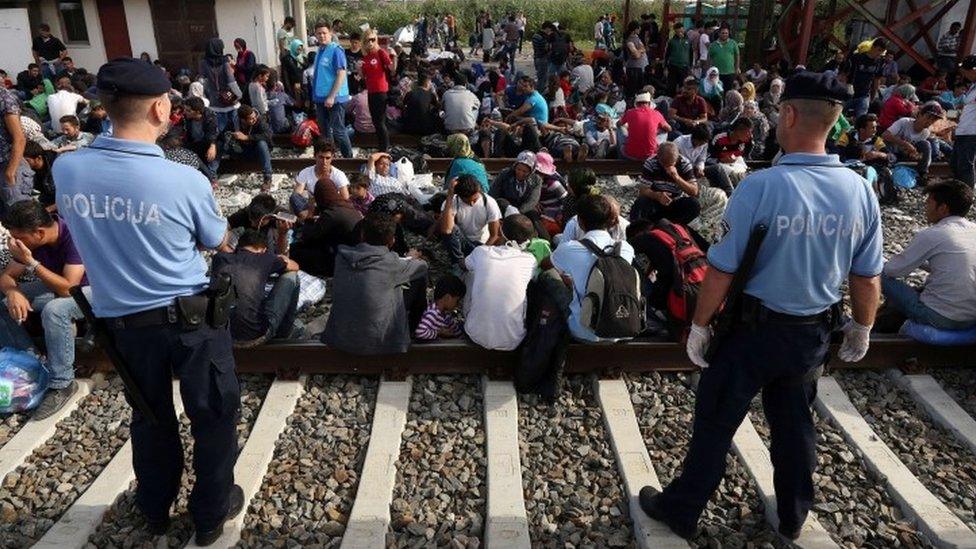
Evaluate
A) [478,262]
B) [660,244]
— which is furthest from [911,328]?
[478,262]

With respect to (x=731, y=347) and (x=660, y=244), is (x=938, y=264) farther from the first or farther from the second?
(x=731, y=347)

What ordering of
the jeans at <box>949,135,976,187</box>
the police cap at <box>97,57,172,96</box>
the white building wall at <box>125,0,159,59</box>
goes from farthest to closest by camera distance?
the white building wall at <box>125,0,159,59</box> < the jeans at <box>949,135,976,187</box> < the police cap at <box>97,57,172,96</box>

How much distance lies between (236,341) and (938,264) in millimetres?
4658

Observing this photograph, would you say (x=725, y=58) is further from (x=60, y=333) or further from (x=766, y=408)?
(x=60, y=333)

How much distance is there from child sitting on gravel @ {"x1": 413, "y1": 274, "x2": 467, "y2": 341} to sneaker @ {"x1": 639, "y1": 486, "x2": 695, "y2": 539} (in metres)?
1.83

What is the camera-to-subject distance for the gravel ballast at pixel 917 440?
3.57 m

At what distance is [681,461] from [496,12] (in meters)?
36.7

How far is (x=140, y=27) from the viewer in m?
16.5

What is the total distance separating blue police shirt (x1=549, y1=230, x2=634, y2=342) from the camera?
13.8 ft

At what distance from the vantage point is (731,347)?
2.78m

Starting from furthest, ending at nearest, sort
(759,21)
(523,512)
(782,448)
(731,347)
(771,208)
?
(759,21) → (523,512) → (782,448) → (731,347) → (771,208)

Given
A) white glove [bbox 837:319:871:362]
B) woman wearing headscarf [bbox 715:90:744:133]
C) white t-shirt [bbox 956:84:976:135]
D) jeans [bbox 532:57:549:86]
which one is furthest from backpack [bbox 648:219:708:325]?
jeans [bbox 532:57:549:86]

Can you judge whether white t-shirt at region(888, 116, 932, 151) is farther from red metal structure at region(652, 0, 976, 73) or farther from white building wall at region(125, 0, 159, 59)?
white building wall at region(125, 0, 159, 59)

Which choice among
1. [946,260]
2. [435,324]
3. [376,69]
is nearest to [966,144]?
[946,260]
